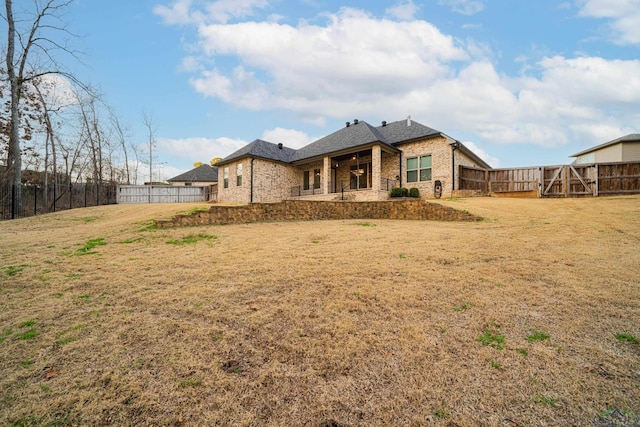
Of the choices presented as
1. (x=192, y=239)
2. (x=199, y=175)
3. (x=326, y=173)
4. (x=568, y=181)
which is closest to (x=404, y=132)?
(x=326, y=173)

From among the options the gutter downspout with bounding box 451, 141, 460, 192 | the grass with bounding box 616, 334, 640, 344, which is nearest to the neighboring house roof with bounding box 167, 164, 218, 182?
the gutter downspout with bounding box 451, 141, 460, 192

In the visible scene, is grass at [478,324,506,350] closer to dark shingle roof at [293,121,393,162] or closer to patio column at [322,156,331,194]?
dark shingle roof at [293,121,393,162]

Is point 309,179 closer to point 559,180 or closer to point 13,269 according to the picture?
point 559,180

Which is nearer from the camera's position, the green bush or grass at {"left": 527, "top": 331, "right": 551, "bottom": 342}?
grass at {"left": 527, "top": 331, "right": 551, "bottom": 342}

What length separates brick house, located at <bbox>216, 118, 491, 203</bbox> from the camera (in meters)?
16.6

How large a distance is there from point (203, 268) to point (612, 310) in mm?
5876

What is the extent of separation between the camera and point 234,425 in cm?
182

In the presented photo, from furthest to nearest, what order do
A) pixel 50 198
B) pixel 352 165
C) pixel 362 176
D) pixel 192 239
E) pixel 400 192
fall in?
1. pixel 50 198
2. pixel 352 165
3. pixel 362 176
4. pixel 400 192
5. pixel 192 239

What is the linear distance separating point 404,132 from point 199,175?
25814 millimetres

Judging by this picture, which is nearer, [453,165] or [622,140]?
[453,165]

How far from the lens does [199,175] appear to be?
3412 cm

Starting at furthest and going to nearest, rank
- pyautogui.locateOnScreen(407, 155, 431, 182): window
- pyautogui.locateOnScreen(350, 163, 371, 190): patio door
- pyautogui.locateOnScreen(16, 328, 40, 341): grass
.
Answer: pyautogui.locateOnScreen(350, 163, 371, 190): patio door < pyautogui.locateOnScreen(407, 155, 431, 182): window < pyautogui.locateOnScreen(16, 328, 40, 341): grass

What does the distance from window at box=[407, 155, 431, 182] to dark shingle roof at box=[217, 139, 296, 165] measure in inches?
351

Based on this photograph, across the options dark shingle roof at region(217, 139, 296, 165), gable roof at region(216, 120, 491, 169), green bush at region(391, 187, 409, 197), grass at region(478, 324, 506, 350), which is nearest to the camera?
grass at region(478, 324, 506, 350)
